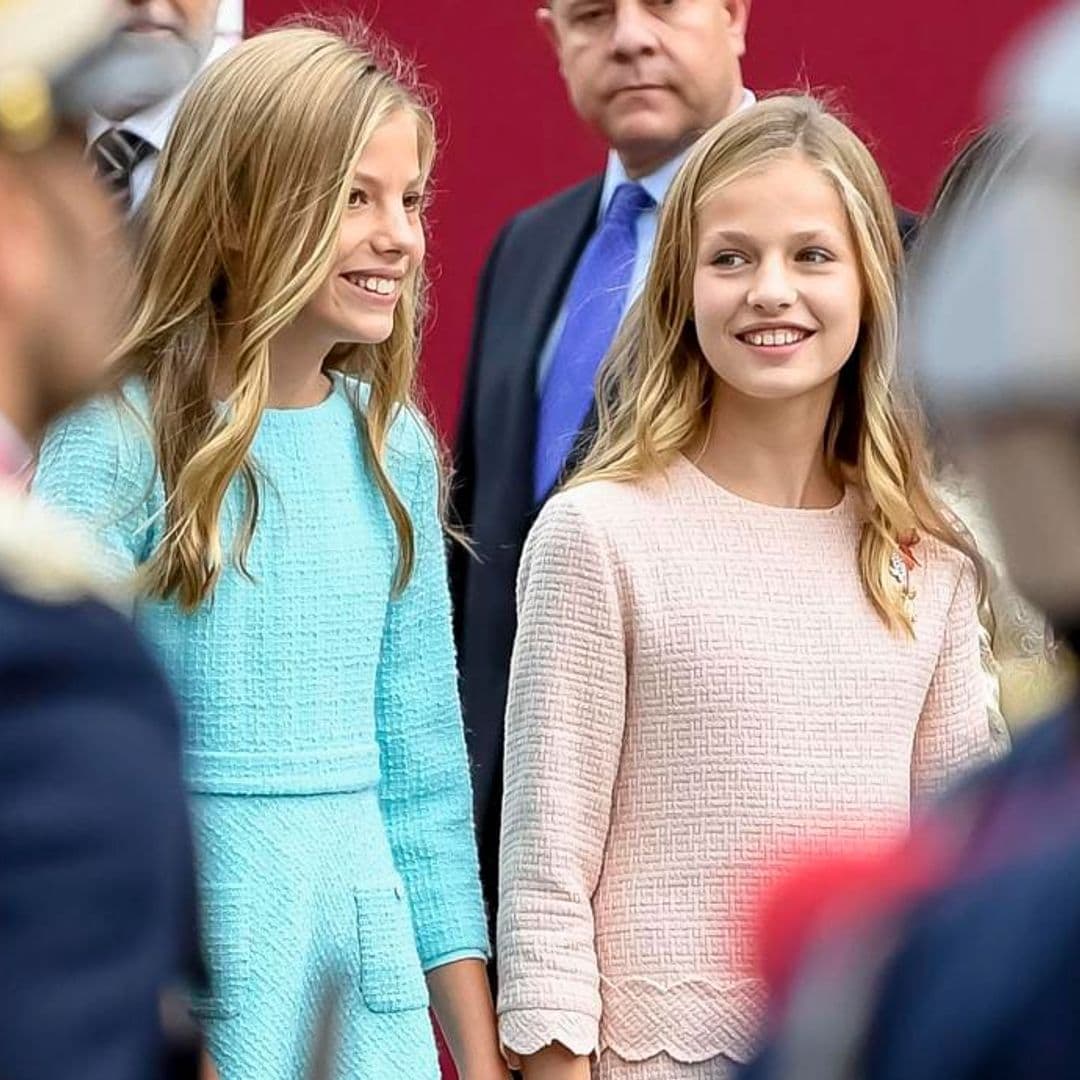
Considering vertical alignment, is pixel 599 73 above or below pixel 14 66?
below

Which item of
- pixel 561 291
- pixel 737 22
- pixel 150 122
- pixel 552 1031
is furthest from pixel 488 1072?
pixel 737 22

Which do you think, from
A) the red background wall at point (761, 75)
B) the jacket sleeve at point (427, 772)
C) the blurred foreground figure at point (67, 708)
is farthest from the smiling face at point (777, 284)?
the blurred foreground figure at point (67, 708)

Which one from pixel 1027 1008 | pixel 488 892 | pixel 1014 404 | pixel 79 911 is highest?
pixel 1014 404

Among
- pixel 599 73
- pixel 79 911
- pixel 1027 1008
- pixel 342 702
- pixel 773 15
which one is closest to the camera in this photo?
pixel 1027 1008

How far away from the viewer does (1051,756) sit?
1.08m

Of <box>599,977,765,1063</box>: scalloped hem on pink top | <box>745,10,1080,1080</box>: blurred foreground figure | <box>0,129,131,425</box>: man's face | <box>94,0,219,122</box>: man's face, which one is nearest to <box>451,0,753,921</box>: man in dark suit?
<box>599,977,765,1063</box>: scalloped hem on pink top

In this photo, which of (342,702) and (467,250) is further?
(467,250)

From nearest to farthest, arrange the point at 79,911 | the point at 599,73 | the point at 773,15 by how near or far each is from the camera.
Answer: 1. the point at 79,911
2. the point at 599,73
3. the point at 773,15

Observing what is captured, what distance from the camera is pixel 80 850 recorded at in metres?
1.20

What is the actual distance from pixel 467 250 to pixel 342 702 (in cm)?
206

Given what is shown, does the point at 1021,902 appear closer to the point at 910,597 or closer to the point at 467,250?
the point at 910,597

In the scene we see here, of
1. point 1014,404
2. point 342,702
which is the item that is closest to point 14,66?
point 1014,404

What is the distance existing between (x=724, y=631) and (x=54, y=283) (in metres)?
1.77

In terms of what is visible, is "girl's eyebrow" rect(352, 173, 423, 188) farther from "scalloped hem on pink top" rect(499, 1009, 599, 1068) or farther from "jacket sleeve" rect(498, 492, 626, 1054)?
"scalloped hem on pink top" rect(499, 1009, 599, 1068)
